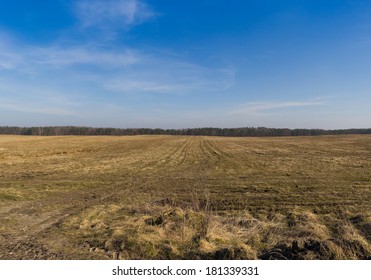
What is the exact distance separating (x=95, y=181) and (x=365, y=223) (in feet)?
43.4

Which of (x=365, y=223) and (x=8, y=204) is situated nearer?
(x=365, y=223)

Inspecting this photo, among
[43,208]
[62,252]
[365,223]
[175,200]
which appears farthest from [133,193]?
[365,223]

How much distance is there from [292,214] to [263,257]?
396 cm

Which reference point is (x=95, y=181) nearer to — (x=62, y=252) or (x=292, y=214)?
(x=62, y=252)

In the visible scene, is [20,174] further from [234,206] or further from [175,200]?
[234,206]

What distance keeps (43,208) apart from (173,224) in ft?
18.3

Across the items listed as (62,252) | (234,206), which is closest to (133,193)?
(234,206)

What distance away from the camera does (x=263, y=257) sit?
5.96 meters

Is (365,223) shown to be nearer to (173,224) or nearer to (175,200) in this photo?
(173,224)

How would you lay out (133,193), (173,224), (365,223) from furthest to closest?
(133,193) → (365,223) → (173,224)

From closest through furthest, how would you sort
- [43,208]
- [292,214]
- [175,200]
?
[292,214] < [43,208] < [175,200]

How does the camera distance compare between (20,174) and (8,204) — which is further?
(20,174)
